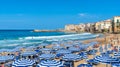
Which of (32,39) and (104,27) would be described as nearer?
(32,39)

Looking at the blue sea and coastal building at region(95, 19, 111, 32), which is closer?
the blue sea

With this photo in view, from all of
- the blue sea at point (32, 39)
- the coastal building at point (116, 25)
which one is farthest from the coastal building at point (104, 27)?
the blue sea at point (32, 39)

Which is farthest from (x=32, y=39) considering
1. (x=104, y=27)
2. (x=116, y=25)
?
(x=104, y=27)

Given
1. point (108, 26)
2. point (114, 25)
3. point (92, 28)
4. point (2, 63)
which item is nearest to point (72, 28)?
point (92, 28)

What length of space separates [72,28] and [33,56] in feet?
421

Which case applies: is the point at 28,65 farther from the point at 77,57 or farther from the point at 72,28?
the point at 72,28

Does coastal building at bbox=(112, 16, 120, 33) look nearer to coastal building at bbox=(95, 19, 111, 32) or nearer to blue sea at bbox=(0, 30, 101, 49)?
coastal building at bbox=(95, 19, 111, 32)

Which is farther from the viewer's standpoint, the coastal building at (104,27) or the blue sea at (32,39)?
the coastal building at (104,27)

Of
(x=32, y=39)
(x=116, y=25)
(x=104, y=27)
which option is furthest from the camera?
(x=104, y=27)

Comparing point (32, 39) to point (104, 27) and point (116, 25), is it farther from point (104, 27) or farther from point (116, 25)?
point (104, 27)

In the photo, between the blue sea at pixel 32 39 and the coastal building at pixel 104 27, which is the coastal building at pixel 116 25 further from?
the blue sea at pixel 32 39

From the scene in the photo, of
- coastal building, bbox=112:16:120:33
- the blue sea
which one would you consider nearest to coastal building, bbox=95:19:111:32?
coastal building, bbox=112:16:120:33

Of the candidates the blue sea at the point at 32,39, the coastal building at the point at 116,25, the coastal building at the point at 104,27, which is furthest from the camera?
the coastal building at the point at 104,27

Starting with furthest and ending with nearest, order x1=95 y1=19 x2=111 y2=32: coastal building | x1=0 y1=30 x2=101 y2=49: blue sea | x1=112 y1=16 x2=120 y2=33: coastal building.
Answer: x1=95 y1=19 x2=111 y2=32: coastal building < x1=112 y1=16 x2=120 y2=33: coastal building < x1=0 y1=30 x2=101 y2=49: blue sea
